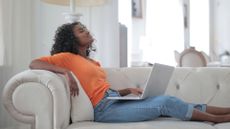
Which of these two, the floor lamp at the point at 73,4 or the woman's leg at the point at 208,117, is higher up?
the floor lamp at the point at 73,4

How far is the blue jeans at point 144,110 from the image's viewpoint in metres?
1.84

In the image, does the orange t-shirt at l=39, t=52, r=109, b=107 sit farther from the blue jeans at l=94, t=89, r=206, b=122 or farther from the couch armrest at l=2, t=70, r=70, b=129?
the couch armrest at l=2, t=70, r=70, b=129

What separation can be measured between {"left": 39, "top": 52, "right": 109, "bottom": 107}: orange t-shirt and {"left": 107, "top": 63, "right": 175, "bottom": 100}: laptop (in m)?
0.10

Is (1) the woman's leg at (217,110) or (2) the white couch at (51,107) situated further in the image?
(1) the woman's leg at (217,110)

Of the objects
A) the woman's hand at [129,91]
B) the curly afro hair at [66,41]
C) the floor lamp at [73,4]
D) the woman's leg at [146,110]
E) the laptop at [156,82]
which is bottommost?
the woman's leg at [146,110]

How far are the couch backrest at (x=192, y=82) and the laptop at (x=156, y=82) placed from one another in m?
0.24

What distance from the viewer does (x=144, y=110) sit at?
1841mm

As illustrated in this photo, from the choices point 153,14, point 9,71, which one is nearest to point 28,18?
point 9,71

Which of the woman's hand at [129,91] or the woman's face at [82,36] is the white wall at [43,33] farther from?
the woman's hand at [129,91]

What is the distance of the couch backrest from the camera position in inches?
88.4

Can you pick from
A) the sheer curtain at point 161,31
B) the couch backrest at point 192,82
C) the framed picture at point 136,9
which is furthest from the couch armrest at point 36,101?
the framed picture at point 136,9

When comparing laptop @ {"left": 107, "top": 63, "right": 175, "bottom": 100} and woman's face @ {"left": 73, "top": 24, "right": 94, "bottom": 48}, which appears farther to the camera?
woman's face @ {"left": 73, "top": 24, "right": 94, "bottom": 48}

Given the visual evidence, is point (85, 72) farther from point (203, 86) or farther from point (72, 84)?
point (203, 86)

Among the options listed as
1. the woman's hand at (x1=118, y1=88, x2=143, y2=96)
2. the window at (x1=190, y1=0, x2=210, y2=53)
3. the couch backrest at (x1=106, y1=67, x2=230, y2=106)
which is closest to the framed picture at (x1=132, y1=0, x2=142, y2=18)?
the window at (x1=190, y1=0, x2=210, y2=53)
